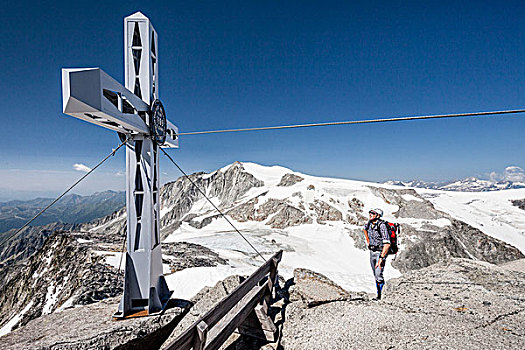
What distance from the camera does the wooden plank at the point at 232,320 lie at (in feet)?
10.5

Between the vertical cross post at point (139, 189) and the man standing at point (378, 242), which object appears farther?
the man standing at point (378, 242)

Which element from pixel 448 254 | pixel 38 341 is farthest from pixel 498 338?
pixel 448 254

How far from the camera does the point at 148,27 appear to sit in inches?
191

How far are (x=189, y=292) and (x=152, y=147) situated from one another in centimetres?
367

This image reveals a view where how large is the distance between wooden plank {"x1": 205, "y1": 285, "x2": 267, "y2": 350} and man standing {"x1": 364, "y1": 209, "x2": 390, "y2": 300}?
2.89 metres

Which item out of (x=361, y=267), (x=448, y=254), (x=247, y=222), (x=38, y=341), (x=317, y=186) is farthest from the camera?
(x=317, y=186)

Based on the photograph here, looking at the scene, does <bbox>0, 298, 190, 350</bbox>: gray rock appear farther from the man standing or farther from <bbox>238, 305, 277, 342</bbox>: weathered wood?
the man standing

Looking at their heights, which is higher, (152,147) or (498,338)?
(152,147)

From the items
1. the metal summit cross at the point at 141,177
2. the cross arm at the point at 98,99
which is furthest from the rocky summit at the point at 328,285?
the cross arm at the point at 98,99

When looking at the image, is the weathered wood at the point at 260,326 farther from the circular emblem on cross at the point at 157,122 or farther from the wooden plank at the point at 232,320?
the circular emblem on cross at the point at 157,122

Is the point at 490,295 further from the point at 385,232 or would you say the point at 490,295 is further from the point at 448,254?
the point at 448,254

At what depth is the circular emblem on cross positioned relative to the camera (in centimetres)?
498

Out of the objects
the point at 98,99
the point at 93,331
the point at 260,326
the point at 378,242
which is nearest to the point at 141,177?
the point at 98,99

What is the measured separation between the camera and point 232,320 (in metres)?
3.61
